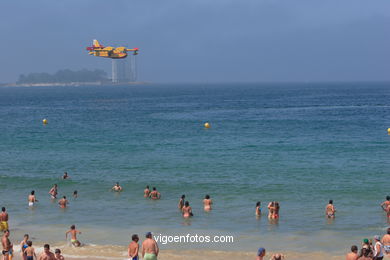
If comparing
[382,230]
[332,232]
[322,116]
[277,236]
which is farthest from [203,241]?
[322,116]

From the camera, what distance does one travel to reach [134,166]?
40250 millimetres

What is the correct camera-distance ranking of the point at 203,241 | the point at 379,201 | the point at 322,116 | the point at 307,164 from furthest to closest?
the point at 322,116 → the point at 307,164 → the point at 379,201 → the point at 203,241

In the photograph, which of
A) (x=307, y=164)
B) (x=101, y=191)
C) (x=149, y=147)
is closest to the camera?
(x=101, y=191)

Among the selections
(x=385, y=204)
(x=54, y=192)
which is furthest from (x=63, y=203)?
(x=385, y=204)

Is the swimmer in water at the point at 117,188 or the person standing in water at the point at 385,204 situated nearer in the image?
the person standing in water at the point at 385,204

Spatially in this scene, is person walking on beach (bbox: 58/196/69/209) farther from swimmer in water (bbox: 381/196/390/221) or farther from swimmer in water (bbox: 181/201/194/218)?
swimmer in water (bbox: 381/196/390/221)

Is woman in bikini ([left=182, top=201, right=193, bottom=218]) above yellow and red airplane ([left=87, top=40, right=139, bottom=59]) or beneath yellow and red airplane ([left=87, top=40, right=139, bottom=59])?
beneath

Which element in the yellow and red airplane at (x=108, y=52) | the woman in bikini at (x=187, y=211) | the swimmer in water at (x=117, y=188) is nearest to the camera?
the woman in bikini at (x=187, y=211)

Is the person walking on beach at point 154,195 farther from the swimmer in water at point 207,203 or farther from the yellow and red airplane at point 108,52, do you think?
the yellow and red airplane at point 108,52

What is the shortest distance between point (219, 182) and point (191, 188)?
220cm

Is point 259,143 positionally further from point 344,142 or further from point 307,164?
point 307,164

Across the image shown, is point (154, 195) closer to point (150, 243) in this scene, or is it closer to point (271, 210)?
point (271, 210)

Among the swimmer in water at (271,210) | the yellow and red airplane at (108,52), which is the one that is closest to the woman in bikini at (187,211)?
the swimmer in water at (271,210)

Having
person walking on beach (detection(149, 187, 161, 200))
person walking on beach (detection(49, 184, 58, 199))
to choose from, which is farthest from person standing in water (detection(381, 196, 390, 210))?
person walking on beach (detection(49, 184, 58, 199))
